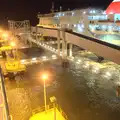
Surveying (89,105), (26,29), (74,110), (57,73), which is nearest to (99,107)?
(89,105)

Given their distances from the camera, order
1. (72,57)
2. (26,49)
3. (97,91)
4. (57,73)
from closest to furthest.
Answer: (97,91) → (57,73) → (72,57) → (26,49)

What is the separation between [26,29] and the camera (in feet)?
155

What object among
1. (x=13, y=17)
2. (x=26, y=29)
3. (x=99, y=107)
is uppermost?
(x=13, y=17)

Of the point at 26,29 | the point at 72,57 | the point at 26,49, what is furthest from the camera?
the point at 26,29

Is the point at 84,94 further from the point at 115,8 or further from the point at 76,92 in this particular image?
the point at 115,8

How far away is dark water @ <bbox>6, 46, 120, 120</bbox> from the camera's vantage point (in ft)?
55.9

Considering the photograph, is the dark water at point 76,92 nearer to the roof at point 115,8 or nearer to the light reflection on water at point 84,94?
the light reflection on water at point 84,94

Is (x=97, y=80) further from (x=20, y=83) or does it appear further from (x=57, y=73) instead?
(x=20, y=83)

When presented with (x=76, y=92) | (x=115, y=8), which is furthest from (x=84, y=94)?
(x=115, y=8)

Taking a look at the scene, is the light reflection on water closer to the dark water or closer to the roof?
the dark water

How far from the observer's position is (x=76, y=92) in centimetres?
2106

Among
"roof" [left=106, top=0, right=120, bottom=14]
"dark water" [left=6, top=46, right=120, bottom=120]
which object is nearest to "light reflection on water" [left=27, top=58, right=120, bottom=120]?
"dark water" [left=6, top=46, right=120, bottom=120]

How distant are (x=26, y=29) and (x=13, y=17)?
4311 centimetres

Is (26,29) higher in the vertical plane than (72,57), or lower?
higher
